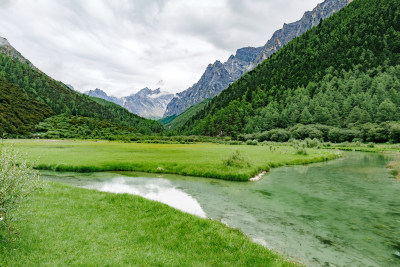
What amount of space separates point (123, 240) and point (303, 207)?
18064 millimetres

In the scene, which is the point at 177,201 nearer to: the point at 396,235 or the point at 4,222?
the point at 4,222

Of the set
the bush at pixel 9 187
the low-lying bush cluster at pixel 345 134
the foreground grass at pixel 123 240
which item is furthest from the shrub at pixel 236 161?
the low-lying bush cluster at pixel 345 134

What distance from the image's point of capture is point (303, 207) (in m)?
22.5

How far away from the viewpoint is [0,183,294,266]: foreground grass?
1004 cm

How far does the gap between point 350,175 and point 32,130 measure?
20658cm

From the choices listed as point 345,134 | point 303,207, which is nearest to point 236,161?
point 303,207


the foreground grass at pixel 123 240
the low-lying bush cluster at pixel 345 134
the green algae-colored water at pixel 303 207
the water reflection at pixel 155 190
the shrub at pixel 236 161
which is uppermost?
the low-lying bush cluster at pixel 345 134

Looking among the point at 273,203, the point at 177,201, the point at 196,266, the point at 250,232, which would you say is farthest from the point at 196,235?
the point at 273,203

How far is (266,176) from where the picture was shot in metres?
39.0

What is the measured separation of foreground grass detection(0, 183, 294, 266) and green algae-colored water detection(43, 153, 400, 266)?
11.9 ft

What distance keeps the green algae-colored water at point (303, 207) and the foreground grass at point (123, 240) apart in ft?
11.9

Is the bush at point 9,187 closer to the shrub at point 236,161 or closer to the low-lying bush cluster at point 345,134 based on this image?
the shrub at point 236,161

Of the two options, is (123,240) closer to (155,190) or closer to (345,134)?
(155,190)

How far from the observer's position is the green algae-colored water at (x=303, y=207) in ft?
45.9
